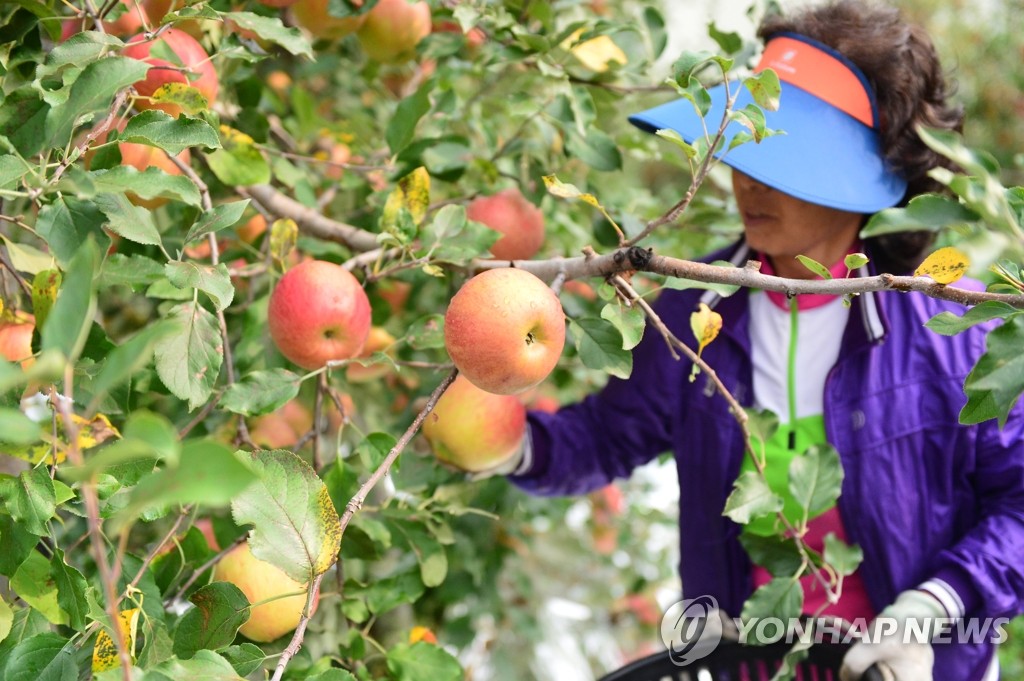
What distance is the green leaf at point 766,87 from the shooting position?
2.10ft

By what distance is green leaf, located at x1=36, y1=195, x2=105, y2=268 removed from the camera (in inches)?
23.0

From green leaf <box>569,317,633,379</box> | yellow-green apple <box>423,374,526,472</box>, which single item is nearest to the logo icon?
yellow-green apple <box>423,374,526,472</box>

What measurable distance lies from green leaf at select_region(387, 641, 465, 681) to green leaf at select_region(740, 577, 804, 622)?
267 millimetres

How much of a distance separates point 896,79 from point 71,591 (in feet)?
2.96

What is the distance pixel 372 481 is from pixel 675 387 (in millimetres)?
578

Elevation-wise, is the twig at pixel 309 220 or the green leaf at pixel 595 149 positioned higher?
the green leaf at pixel 595 149

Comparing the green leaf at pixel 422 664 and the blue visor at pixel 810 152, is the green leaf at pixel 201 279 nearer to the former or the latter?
the green leaf at pixel 422 664

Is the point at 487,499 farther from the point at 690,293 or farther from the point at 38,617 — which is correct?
the point at 38,617

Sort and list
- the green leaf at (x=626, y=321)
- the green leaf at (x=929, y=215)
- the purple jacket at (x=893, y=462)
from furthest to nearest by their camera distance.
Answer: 1. the purple jacket at (x=893, y=462)
2. the green leaf at (x=626, y=321)
3. the green leaf at (x=929, y=215)

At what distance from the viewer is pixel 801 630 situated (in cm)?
90

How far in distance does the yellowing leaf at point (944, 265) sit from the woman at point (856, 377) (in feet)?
0.92

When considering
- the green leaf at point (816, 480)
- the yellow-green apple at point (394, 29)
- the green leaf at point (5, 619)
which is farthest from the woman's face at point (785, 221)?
the green leaf at point (5, 619)

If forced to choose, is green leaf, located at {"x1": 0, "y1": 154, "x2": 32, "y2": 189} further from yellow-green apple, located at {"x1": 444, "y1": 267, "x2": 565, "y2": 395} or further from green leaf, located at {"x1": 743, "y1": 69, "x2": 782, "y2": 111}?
green leaf, located at {"x1": 743, "y1": 69, "x2": 782, "y2": 111}

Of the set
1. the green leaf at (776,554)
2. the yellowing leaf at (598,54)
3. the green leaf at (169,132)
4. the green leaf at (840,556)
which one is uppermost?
the green leaf at (169,132)
